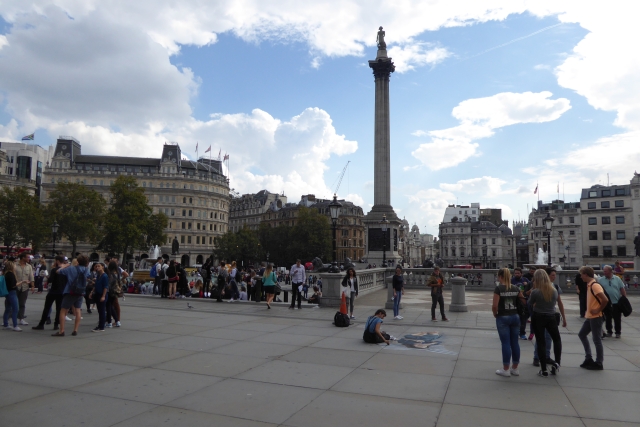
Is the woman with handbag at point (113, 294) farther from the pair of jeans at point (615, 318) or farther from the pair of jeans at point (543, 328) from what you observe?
the pair of jeans at point (615, 318)

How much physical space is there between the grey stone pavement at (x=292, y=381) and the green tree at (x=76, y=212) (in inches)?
2446

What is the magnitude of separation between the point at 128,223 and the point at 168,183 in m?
34.2

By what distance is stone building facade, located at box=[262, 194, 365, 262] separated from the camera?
118312 mm

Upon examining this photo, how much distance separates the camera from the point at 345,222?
118m

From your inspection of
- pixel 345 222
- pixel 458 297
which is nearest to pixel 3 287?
pixel 458 297

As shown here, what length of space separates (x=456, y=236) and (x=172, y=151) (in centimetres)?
8042

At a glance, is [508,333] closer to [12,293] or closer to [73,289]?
[73,289]

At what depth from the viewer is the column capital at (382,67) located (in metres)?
49.3

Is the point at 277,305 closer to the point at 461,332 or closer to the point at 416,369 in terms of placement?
the point at 461,332

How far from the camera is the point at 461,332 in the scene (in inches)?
512

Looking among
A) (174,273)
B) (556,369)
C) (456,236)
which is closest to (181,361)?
(556,369)

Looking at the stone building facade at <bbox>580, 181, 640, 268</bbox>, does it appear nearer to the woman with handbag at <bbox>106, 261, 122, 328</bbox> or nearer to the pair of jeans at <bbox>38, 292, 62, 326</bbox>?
the woman with handbag at <bbox>106, 261, 122, 328</bbox>

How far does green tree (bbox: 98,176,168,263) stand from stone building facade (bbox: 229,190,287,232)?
200 ft

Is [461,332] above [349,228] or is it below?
below
